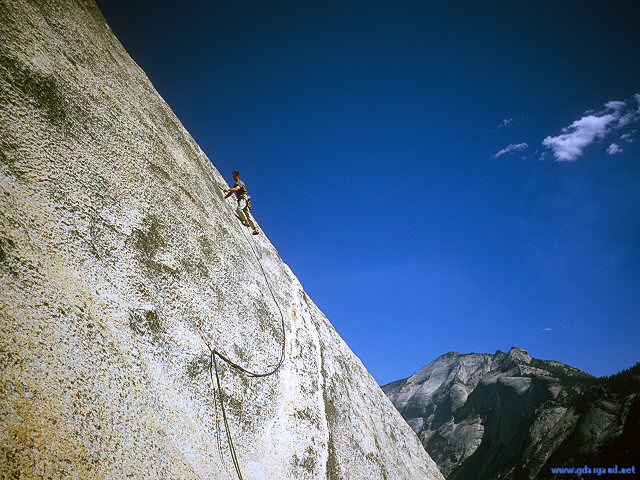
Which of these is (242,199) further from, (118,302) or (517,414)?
(517,414)

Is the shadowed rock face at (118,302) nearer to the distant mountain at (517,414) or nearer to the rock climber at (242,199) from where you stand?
the rock climber at (242,199)

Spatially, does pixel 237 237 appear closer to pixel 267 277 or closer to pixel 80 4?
pixel 267 277

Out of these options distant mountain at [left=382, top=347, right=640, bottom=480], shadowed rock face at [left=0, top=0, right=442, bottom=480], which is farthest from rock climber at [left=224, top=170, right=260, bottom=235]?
distant mountain at [left=382, top=347, right=640, bottom=480]

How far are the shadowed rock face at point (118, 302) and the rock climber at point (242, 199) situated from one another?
1.76 m

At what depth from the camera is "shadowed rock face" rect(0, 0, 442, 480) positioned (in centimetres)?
349

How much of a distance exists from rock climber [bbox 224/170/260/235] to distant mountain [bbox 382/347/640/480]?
42.9 m

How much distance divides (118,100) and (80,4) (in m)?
2.84

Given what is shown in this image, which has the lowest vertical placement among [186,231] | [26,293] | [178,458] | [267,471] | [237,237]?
[267,471]

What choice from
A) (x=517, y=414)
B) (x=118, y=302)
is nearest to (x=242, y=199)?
(x=118, y=302)

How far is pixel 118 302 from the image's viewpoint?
4.60m

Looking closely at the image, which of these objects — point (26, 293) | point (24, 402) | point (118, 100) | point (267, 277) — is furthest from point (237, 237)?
point (24, 402)

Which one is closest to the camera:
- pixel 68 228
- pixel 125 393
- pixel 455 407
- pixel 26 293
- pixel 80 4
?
pixel 26 293

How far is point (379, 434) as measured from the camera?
10219mm

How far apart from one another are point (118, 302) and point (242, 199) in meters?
6.64
